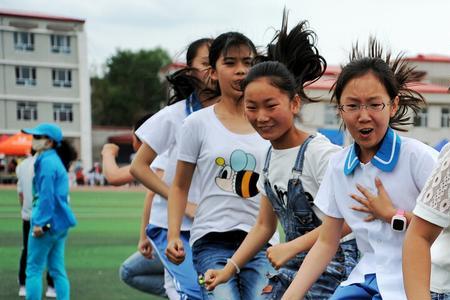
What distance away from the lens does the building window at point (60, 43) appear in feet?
168

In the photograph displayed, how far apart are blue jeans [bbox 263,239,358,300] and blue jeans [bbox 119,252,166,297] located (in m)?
2.22

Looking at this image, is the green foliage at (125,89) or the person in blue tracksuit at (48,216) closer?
the person in blue tracksuit at (48,216)

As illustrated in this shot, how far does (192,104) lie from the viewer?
4574 mm

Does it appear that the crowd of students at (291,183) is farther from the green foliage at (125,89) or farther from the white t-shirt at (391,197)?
the green foliage at (125,89)

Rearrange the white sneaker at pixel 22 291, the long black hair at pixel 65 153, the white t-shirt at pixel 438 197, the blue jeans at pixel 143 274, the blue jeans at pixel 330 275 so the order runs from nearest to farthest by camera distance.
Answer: the white t-shirt at pixel 438 197 → the blue jeans at pixel 330 275 → the blue jeans at pixel 143 274 → the long black hair at pixel 65 153 → the white sneaker at pixel 22 291

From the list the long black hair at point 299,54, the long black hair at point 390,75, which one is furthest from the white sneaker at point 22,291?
the long black hair at point 390,75

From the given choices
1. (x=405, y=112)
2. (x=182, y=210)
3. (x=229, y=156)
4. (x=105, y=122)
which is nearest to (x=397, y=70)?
(x=405, y=112)

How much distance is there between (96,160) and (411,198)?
54936 millimetres

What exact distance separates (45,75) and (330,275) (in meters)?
50.4

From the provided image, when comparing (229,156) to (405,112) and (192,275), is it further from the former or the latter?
(405,112)

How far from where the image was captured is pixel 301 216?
3.29m

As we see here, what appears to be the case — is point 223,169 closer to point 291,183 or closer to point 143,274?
point 291,183

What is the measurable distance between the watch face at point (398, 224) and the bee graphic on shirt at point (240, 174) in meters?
1.44

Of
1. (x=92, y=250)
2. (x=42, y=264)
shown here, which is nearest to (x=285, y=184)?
(x=42, y=264)
